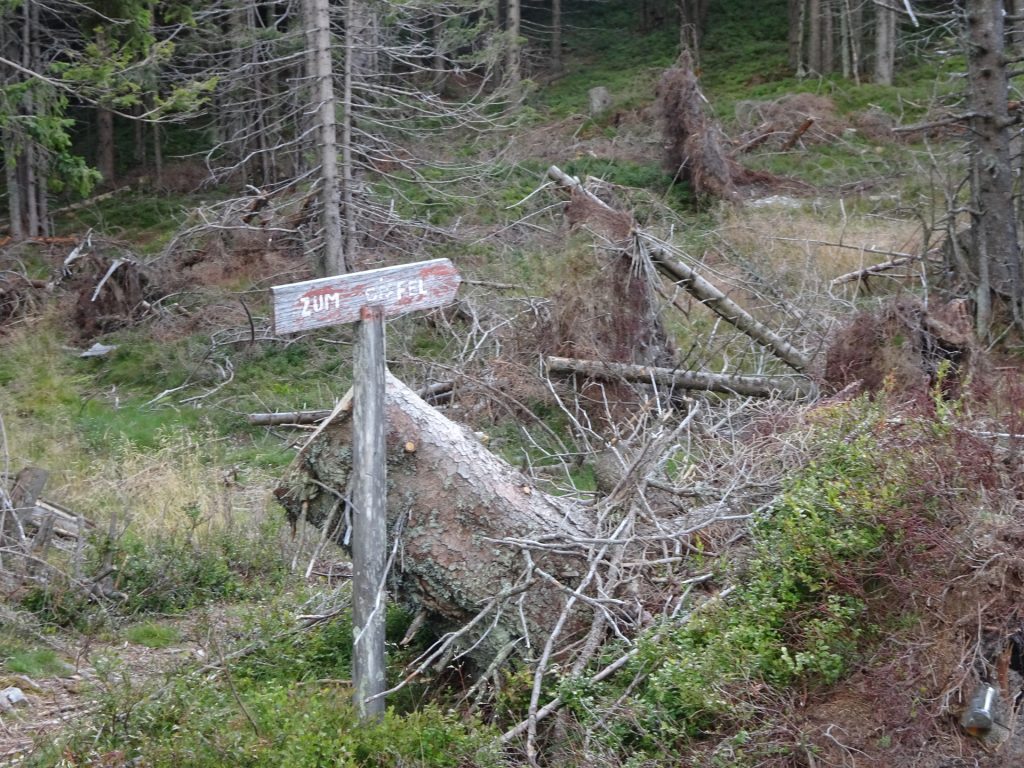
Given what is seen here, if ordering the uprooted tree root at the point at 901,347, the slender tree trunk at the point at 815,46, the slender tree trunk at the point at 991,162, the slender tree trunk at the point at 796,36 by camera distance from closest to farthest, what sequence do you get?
the uprooted tree root at the point at 901,347, the slender tree trunk at the point at 991,162, the slender tree trunk at the point at 815,46, the slender tree trunk at the point at 796,36

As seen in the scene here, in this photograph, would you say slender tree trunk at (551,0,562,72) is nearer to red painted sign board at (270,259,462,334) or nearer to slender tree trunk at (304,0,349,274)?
slender tree trunk at (304,0,349,274)

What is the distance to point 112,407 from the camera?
14344 mm

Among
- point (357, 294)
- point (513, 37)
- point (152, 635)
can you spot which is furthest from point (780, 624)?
point (513, 37)

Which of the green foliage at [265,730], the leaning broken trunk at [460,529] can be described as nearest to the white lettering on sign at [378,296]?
the leaning broken trunk at [460,529]

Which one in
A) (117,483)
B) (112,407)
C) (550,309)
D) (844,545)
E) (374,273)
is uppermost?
(374,273)

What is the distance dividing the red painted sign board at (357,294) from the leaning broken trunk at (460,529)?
2.44ft

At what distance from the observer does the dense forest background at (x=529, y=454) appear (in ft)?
16.3

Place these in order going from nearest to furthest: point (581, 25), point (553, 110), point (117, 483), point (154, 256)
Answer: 1. point (117, 483)
2. point (154, 256)
3. point (553, 110)
4. point (581, 25)

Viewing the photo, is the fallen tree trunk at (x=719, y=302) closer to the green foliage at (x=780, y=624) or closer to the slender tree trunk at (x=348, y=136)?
the green foliage at (x=780, y=624)

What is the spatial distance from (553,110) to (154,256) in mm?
14344

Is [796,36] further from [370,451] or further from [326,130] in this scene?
[370,451]

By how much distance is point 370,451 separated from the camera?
5289mm

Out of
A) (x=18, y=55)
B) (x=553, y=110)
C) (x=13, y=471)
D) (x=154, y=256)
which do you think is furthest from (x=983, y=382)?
(x=553, y=110)

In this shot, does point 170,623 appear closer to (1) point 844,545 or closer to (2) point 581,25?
(1) point 844,545
